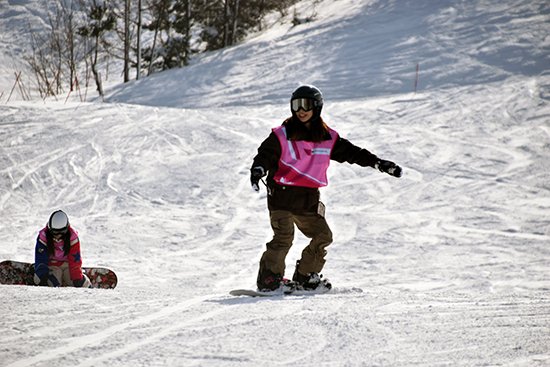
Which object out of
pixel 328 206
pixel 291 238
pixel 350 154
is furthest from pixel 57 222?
pixel 328 206

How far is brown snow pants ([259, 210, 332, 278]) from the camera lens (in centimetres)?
550

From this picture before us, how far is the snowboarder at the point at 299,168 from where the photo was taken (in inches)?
211

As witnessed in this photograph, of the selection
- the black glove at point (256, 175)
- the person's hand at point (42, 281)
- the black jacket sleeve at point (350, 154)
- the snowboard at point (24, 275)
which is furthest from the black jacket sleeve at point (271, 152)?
the snowboard at point (24, 275)

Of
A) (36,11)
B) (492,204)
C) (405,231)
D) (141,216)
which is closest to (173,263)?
(141,216)

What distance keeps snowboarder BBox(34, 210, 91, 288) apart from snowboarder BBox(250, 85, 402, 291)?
247 cm

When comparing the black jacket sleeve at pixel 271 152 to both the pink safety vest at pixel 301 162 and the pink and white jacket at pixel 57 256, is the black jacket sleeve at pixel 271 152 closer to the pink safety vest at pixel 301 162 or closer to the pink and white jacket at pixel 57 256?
the pink safety vest at pixel 301 162

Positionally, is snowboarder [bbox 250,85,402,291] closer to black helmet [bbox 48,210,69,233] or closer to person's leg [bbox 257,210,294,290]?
person's leg [bbox 257,210,294,290]

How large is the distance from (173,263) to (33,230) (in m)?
2.65

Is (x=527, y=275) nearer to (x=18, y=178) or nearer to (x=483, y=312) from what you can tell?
(x=483, y=312)

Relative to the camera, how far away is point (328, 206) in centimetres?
1181

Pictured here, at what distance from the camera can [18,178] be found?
41.7 ft

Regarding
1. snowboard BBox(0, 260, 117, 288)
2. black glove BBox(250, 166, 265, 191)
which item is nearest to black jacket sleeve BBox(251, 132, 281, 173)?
black glove BBox(250, 166, 265, 191)

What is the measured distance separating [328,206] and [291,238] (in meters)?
6.25

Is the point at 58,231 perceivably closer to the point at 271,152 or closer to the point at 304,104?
the point at 271,152
